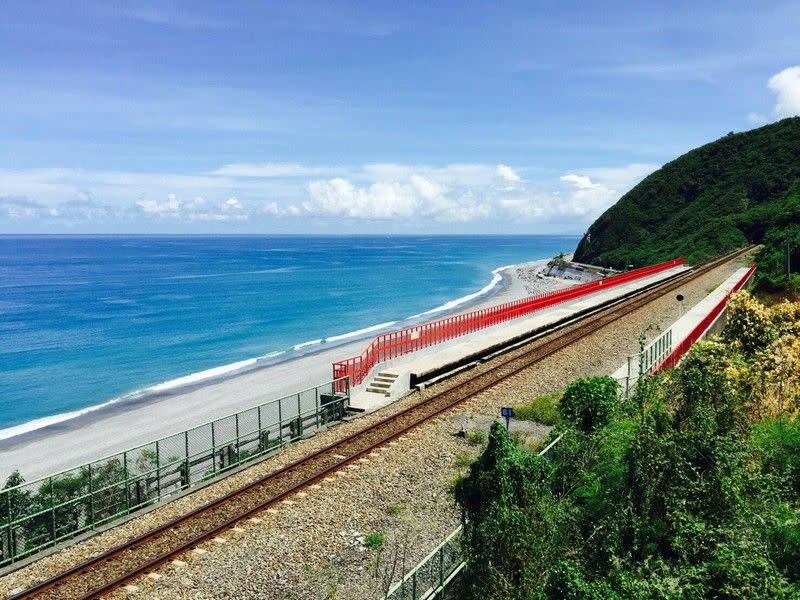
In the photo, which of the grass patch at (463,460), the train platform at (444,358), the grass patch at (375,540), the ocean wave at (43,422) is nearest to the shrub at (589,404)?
the grass patch at (463,460)

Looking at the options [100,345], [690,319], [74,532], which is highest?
[690,319]

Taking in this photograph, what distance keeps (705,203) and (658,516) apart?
121 metres

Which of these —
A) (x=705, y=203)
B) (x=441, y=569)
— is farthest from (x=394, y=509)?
(x=705, y=203)

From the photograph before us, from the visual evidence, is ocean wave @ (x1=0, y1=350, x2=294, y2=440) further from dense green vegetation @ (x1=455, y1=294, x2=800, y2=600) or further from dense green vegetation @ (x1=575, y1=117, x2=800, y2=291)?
dense green vegetation @ (x1=575, y1=117, x2=800, y2=291)

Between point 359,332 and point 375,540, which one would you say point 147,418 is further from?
point 359,332

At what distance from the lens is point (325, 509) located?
14867 mm

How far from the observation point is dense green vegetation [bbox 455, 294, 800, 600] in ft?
22.7

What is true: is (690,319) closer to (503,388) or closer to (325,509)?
(503,388)

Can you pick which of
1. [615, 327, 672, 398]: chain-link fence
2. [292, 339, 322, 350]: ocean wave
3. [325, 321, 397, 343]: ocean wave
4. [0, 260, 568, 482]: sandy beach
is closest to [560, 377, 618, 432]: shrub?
[615, 327, 672, 398]: chain-link fence

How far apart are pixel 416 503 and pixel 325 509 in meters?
2.12

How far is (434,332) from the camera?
32.5 meters

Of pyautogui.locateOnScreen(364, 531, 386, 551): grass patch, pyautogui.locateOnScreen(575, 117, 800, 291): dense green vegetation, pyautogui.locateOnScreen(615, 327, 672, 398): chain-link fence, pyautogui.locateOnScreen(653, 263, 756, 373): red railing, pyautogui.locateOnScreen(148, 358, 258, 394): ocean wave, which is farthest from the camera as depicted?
pyautogui.locateOnScreen(575, 117, 800, 291): dense green vegetation

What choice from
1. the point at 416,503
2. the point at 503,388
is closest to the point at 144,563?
the point at 416,503

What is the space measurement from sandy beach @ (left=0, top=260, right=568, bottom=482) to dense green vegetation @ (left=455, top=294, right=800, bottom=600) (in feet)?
80.1
